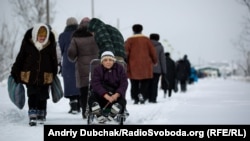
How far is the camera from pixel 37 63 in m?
9.15

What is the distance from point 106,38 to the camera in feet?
30.8

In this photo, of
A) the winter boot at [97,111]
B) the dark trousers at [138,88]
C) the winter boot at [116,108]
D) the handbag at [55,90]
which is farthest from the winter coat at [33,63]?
the dark trousers at [138,88]

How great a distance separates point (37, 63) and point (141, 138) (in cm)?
349

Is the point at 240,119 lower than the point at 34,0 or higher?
lower

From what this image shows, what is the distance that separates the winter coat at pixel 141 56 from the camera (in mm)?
13352

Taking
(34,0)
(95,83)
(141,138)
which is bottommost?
(141,138)

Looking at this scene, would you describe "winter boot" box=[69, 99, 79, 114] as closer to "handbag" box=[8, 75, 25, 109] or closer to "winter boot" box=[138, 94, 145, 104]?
"handbag" box=[8, 75, 25, 109]

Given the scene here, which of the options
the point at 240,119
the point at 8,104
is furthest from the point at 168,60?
the point at 240,119

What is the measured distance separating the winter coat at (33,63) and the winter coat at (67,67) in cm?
176

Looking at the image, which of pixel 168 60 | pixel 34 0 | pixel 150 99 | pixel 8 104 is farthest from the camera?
pixel 34 0

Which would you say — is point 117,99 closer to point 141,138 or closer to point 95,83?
point 95,83

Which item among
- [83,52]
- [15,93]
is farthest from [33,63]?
[83,52]

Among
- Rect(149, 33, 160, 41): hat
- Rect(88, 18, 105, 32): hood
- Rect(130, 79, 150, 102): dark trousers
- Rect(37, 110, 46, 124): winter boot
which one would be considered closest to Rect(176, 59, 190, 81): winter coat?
Rect(149, 33, 160, 41): hat

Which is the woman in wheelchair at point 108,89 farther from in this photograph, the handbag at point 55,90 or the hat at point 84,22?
the hat at point 84,22
